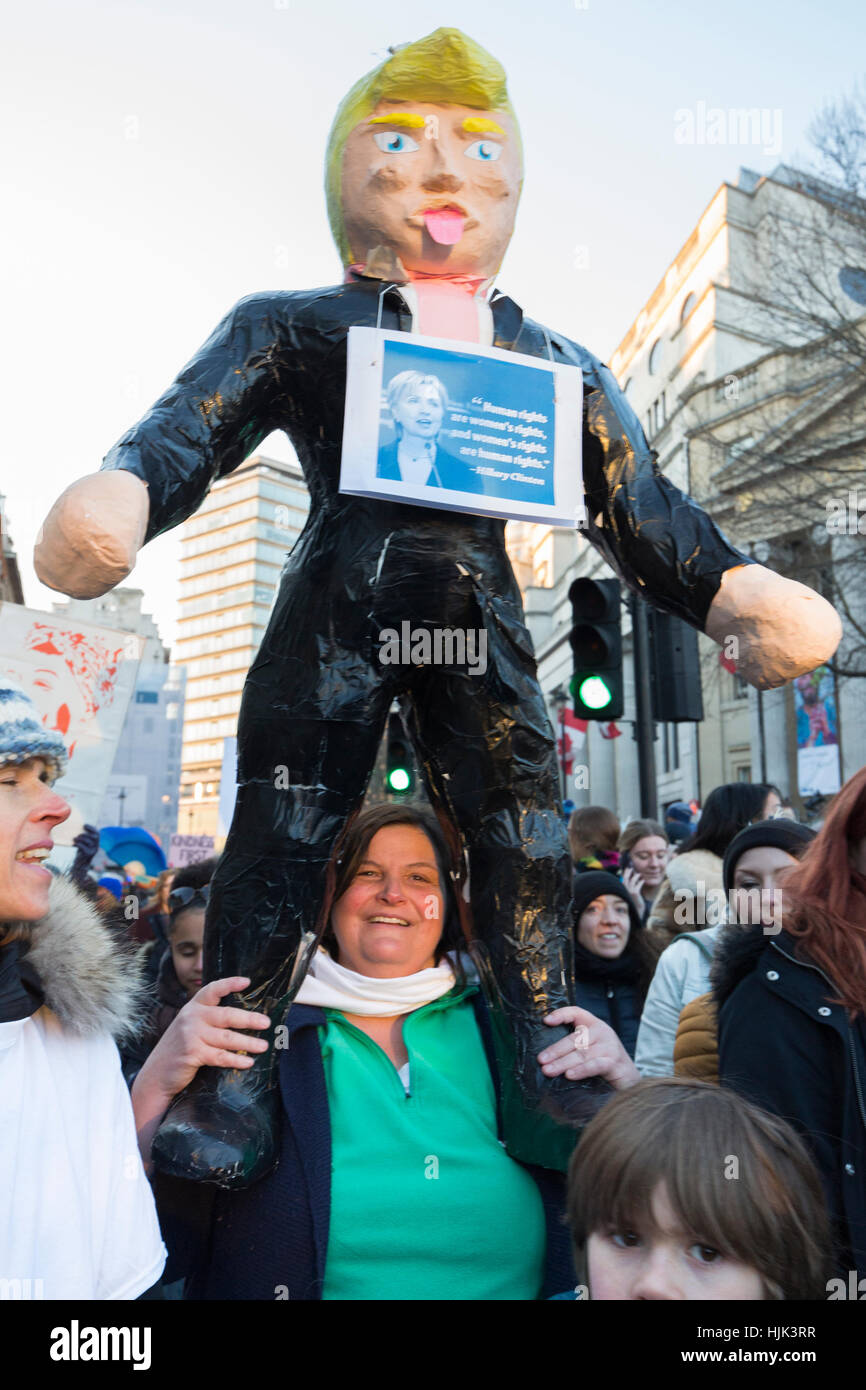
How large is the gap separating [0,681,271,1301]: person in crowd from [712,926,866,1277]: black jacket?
836 mm

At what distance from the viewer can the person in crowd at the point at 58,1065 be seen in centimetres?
147

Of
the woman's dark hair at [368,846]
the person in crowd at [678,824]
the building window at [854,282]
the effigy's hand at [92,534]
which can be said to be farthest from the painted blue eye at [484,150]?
the building window at [854,282]

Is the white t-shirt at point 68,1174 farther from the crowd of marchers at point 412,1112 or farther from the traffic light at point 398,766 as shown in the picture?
the traffic light at point 398,766

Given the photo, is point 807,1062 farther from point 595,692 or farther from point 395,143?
point 595,692

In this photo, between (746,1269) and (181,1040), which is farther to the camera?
(181,1040)

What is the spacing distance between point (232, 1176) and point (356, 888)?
56 centimetres

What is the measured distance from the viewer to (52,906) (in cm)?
170

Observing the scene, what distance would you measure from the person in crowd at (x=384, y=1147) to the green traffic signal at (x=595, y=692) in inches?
111

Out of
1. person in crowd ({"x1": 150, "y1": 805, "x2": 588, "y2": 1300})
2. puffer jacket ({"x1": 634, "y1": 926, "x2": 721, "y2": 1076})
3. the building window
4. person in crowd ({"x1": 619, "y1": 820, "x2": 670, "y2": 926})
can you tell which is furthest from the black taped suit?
the building window

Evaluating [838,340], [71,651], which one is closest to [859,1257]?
[71,651]

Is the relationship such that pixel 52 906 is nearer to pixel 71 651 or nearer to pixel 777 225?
pixel 71 651

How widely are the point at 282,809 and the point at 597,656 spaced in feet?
10.2

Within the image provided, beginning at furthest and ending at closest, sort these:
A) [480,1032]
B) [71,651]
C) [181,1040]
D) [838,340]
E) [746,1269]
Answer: [838,340], [71,651], [480,1032], [181,1040], [746,1269]

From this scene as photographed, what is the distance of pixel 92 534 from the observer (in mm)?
1688
